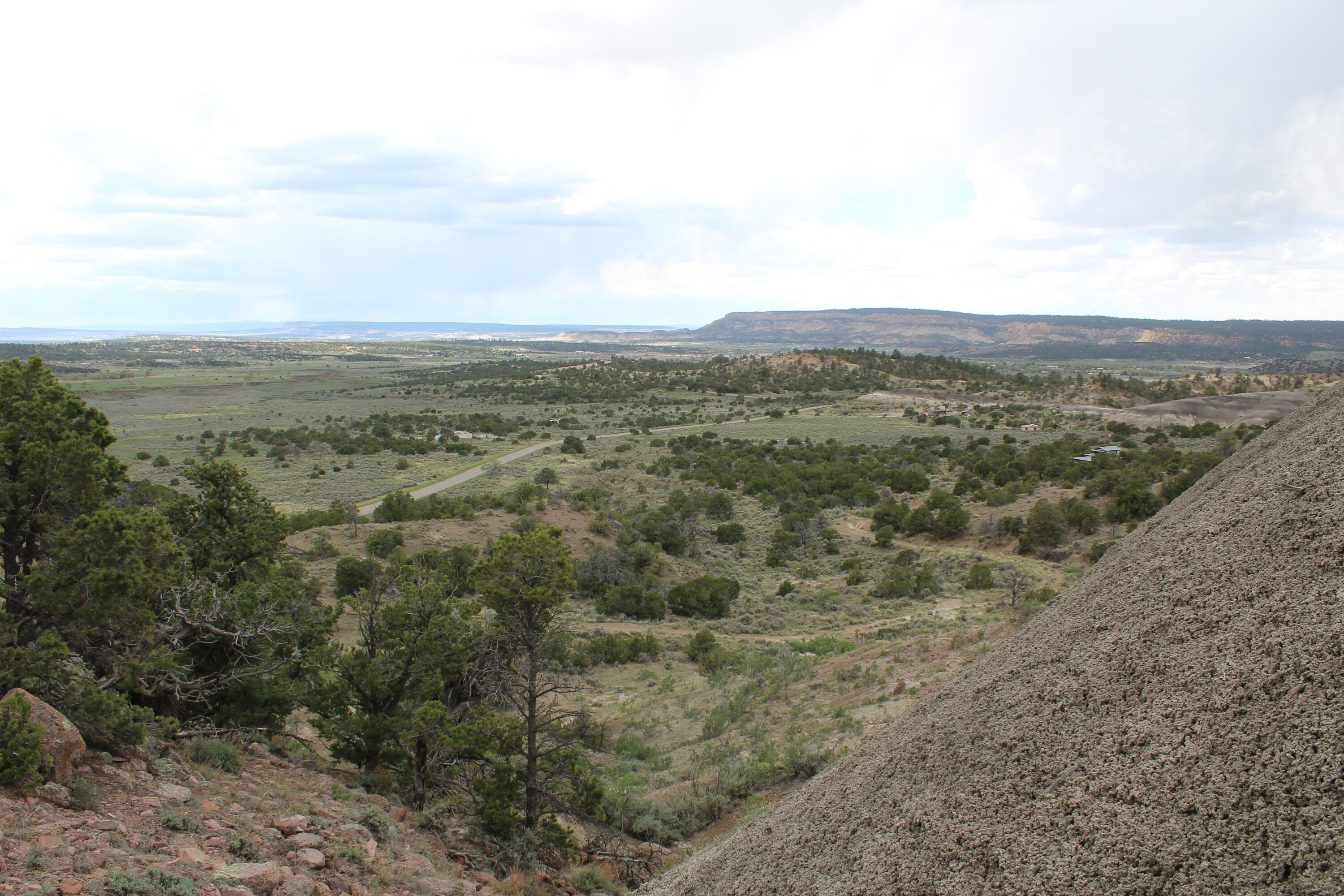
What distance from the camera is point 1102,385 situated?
8800 centimetres

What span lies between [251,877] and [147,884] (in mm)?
881

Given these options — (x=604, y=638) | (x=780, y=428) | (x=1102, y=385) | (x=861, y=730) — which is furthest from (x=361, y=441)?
(x=1102, y=385)

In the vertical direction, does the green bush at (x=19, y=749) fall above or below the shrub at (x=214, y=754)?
above

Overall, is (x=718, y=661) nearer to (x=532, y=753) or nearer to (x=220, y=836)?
(x=532, y=753)

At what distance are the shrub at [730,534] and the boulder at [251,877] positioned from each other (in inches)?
1142

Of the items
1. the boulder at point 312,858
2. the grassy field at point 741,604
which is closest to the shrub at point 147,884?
the boulder at point 312,858

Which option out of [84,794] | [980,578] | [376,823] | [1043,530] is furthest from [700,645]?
[1043,530]

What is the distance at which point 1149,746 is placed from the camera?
3.69m

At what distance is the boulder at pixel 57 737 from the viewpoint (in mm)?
6711

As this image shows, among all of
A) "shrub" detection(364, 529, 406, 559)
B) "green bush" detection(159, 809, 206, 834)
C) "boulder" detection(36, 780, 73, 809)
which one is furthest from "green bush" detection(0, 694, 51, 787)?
"shrub" detection(364, 529, 406, 559)

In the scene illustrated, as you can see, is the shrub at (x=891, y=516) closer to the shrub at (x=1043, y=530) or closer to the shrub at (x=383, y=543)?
the shrub at (x=1043, y=530)

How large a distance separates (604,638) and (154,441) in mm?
61255

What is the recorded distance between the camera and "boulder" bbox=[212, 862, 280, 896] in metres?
6.06

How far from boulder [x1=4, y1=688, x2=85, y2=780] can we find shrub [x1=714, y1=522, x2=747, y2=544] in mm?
28983
